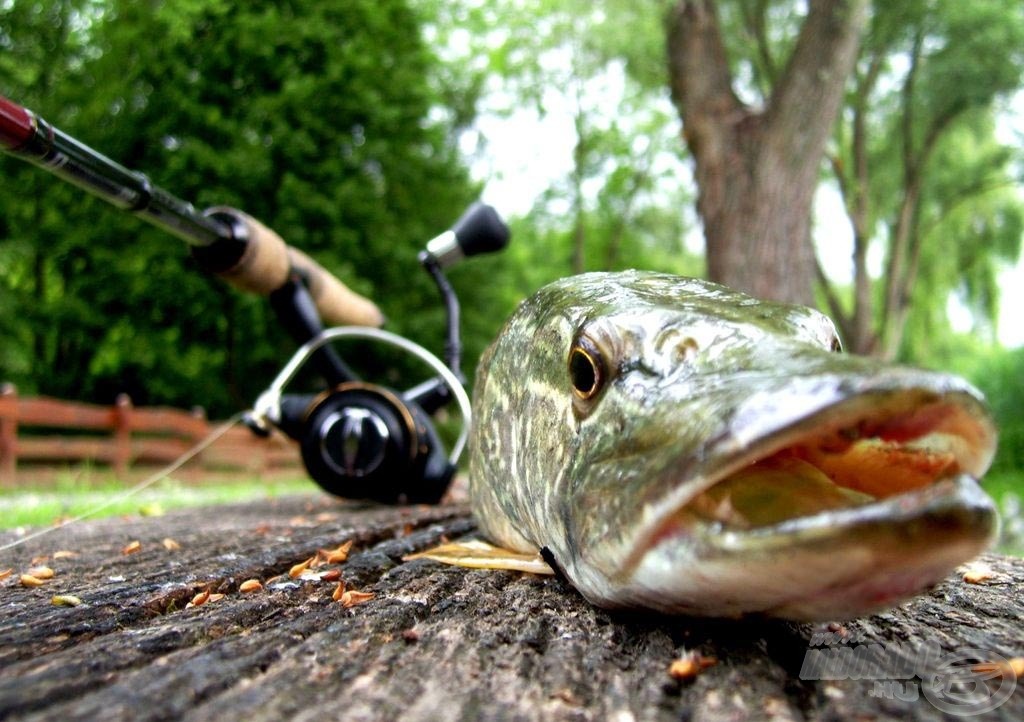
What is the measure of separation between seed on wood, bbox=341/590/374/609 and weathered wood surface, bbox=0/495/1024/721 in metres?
0.03

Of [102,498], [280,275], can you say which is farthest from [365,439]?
[102,498]

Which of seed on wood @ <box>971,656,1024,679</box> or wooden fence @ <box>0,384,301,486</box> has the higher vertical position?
seed on wood @ <box>971,656,1024,679</box>

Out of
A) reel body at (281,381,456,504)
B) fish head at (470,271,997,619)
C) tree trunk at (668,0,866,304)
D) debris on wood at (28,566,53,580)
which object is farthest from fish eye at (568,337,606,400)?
tree trunk at (668,0,866,304)

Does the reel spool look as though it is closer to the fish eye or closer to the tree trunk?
the fish eye

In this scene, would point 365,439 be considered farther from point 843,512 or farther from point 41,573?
point 843,512

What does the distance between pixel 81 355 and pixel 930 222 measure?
56.7 feet

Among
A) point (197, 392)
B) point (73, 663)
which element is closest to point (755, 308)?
point (73, 663)

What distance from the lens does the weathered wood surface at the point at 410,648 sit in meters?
0.86

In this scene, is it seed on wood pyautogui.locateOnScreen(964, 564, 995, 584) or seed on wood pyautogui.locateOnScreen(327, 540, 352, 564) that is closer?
seed on wood pyautogui.locateOnScreen(964, 564, 995, 584)

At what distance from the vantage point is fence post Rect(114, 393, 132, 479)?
34.8 feet

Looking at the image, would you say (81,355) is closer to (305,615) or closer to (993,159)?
(305,615)

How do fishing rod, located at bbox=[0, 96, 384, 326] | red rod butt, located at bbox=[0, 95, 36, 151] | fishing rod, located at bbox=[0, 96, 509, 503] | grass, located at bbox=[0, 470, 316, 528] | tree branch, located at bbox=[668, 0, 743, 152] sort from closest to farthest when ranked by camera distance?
red rod butt, located at bbox=[0, 95, 36, 151], fishing rod, located at bbox=[0, 96, 384, 326], fishing rod, located at bbox=[0, 96, 509, 503], grass, located at bbox=[0, 470, 316, 528], tree branch, located at bbox=[668, 0, 743, 152]

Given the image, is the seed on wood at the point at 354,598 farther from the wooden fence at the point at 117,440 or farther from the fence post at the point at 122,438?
the fence post at the point at 122,438

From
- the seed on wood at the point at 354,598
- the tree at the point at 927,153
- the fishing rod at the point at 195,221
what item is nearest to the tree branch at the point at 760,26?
the tree at the point at 927,153
